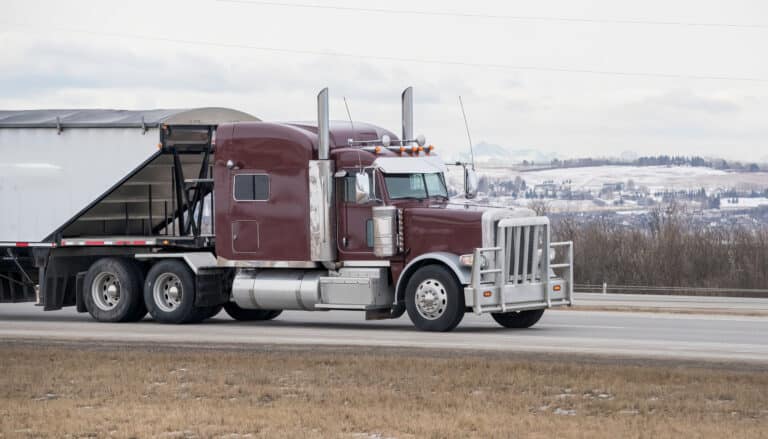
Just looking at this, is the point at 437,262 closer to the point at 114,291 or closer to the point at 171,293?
the point at 171,293

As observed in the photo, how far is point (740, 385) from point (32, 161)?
14884 millimetres

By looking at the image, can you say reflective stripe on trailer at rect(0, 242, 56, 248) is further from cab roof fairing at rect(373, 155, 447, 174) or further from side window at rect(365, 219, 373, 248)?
cab roof fairing at rect(373, 155, 447, 174)

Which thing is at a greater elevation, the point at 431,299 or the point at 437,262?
the point at 437,262

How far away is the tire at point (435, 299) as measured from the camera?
2089cm

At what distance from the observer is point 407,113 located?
24219 millimetres

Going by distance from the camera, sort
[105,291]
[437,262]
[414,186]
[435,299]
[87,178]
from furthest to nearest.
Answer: [105,291] → [87,178] → [414,186] → [437,262] → [435,299]

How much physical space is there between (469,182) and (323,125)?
2.79 m

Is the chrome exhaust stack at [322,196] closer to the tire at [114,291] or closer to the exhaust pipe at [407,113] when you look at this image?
the exhaust pipe at [407,113]

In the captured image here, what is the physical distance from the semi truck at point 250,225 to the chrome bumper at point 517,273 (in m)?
0.03

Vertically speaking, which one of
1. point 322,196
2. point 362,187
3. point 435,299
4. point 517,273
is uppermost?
point 362,187

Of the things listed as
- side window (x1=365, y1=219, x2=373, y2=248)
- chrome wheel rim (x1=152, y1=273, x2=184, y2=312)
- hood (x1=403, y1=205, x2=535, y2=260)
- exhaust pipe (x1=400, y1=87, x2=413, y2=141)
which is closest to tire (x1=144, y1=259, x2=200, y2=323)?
chrome wheel rim (x1=152, y1=273, x2=184, y2=312)

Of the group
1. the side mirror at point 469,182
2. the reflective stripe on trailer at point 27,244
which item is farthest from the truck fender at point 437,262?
the reflective stripe on trailer at point 27,244

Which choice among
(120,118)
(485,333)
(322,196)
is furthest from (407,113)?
(120,118)

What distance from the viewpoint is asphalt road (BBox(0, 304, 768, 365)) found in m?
19.0
